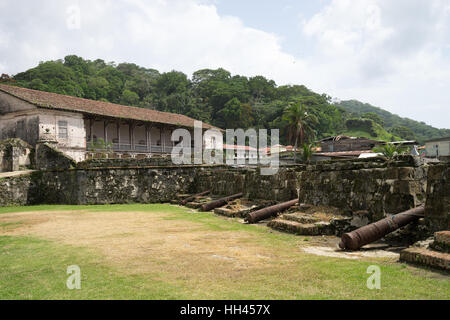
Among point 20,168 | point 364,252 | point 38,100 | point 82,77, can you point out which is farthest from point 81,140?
point 82,77

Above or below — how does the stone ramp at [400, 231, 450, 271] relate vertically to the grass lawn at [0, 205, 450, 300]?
above

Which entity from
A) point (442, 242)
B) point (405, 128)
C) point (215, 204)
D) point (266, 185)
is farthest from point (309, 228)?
point (405, 128)

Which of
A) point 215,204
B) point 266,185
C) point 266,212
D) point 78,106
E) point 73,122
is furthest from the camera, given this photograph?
point 78,106

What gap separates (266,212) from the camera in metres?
8.09

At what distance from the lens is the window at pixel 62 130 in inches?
979

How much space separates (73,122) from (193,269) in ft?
81.4

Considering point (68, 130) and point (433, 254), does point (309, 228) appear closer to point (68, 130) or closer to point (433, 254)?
point (433, 254)

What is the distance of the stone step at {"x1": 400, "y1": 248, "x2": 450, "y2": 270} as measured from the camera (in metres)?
3.58

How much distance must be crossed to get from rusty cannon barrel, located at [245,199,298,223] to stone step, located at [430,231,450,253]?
169 inches

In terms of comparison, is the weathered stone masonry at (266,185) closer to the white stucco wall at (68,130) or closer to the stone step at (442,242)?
the stone step at (442,242)

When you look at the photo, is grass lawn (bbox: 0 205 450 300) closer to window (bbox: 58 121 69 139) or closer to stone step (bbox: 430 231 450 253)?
stone step (bbox: 430 231 450 253)

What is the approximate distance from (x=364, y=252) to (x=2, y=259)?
16.9 ft

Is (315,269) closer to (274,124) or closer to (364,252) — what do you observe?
(364,252)

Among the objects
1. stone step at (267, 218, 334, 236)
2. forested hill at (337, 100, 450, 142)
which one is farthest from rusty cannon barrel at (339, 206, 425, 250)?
forested hill at (337, 100, 450, 142)
